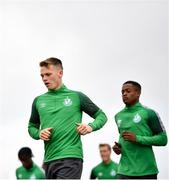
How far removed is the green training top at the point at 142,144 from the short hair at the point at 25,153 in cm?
260

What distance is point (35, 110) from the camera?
38.1 feet

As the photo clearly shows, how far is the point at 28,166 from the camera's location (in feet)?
48.9

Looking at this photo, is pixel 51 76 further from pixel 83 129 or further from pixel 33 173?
pixel 33 173

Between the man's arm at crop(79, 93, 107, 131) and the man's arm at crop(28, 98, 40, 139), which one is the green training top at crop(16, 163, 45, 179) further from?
the man's arm at crop(79, 93, 107, 131)

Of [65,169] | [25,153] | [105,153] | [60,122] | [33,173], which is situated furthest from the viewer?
[105,153]

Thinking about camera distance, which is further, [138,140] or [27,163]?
[27,163]

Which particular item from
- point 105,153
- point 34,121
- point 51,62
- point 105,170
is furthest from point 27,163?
point 105,170

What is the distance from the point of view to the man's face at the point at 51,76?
37.2 feet

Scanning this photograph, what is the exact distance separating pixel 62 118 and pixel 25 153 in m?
3.43

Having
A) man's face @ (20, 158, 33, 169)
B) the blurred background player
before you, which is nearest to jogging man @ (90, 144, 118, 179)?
the blurred background player

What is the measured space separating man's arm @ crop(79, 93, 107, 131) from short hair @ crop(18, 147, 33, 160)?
3.20 m

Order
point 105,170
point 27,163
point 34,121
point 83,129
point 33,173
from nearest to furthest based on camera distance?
point 83,129 → point 34,121 → point 27,163 → point 33,173 → point 105,170

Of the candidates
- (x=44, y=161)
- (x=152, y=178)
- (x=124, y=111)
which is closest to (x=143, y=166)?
(x=152, y=178)

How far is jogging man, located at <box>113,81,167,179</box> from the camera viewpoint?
12.1 metres
